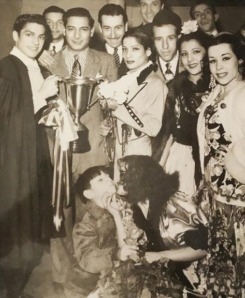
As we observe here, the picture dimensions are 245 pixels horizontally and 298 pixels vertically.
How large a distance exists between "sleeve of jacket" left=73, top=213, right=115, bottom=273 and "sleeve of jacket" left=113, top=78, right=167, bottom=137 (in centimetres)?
59

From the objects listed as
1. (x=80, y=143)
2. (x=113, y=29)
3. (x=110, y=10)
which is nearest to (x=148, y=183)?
(x=80, y=143)

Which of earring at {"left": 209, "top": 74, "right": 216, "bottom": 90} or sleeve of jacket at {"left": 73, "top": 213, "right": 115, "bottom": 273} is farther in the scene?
earring at {"left": 209, "top": 74, "right": 216, "bottom": 90}

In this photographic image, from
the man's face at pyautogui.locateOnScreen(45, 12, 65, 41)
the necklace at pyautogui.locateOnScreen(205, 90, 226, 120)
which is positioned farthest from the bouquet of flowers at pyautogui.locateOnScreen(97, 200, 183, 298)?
the man's face at pyautogui.locateOnScreen(45, 12, 65, 41)

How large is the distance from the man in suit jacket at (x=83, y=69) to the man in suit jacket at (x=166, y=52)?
0.94ft

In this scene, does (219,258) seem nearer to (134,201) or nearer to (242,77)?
(134,201)

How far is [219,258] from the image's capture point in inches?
109

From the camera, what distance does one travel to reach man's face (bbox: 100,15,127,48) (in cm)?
279

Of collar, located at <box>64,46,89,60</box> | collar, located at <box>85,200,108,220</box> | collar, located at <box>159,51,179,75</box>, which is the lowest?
collar, located at <box>85,200,108,220</box>

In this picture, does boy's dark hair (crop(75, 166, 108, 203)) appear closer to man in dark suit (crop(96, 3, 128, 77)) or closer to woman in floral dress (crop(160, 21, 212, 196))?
woman in floral dress (crop(160, 21, 212, 196))

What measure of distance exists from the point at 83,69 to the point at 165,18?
1.84 ft

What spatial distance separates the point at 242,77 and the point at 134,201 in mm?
965

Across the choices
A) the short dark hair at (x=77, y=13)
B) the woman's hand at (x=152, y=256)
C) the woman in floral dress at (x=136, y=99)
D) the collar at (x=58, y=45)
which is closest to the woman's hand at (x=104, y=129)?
the woman in floral dress at (x=136, y=99)

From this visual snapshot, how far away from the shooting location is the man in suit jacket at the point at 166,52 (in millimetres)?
2809

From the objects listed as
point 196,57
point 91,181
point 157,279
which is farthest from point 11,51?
point 157,279
